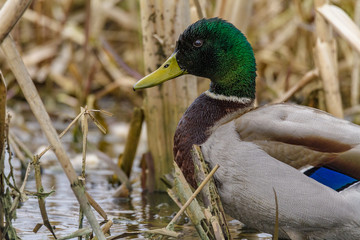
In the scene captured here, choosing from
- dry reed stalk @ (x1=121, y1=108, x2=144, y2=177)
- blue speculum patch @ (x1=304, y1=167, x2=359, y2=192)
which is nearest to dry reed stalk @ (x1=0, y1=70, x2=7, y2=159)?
blue speculum patch @ (x1=304, y1=167, x2=359, y2=192)

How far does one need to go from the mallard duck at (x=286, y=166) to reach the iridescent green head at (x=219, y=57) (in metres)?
0.21

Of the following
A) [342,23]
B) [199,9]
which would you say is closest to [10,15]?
[199,9]

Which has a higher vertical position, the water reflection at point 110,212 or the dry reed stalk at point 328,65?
the dry reed stalk at point 328,65

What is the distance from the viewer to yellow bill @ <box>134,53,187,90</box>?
10.8ft

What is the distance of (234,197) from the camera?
2.94 m

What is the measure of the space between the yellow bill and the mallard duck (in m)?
0.28

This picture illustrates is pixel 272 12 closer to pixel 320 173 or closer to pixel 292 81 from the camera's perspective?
pixel 292 81

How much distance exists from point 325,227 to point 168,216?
43.6 inches

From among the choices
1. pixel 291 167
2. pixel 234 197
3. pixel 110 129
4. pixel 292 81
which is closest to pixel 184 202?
pixel 234 197

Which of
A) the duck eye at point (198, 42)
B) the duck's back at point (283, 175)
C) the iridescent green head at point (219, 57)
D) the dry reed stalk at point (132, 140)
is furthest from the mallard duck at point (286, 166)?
the dry reed stalk at point (132, 140)

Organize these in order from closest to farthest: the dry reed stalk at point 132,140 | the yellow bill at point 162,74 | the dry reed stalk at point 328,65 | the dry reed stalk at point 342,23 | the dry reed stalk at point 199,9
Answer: the yellow bill at point 162,74 < the dry reed stalk at point 342,23 < the dry reed stalk at point 199,9 < the dry reed stalk at point 132,140 < the dry reed stalk at point 328,65

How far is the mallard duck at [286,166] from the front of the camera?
286 centimetres

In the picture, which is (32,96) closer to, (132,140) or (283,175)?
(283,175)

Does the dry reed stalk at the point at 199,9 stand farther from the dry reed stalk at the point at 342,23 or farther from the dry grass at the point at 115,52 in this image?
the dry grass at the point at 115,52
